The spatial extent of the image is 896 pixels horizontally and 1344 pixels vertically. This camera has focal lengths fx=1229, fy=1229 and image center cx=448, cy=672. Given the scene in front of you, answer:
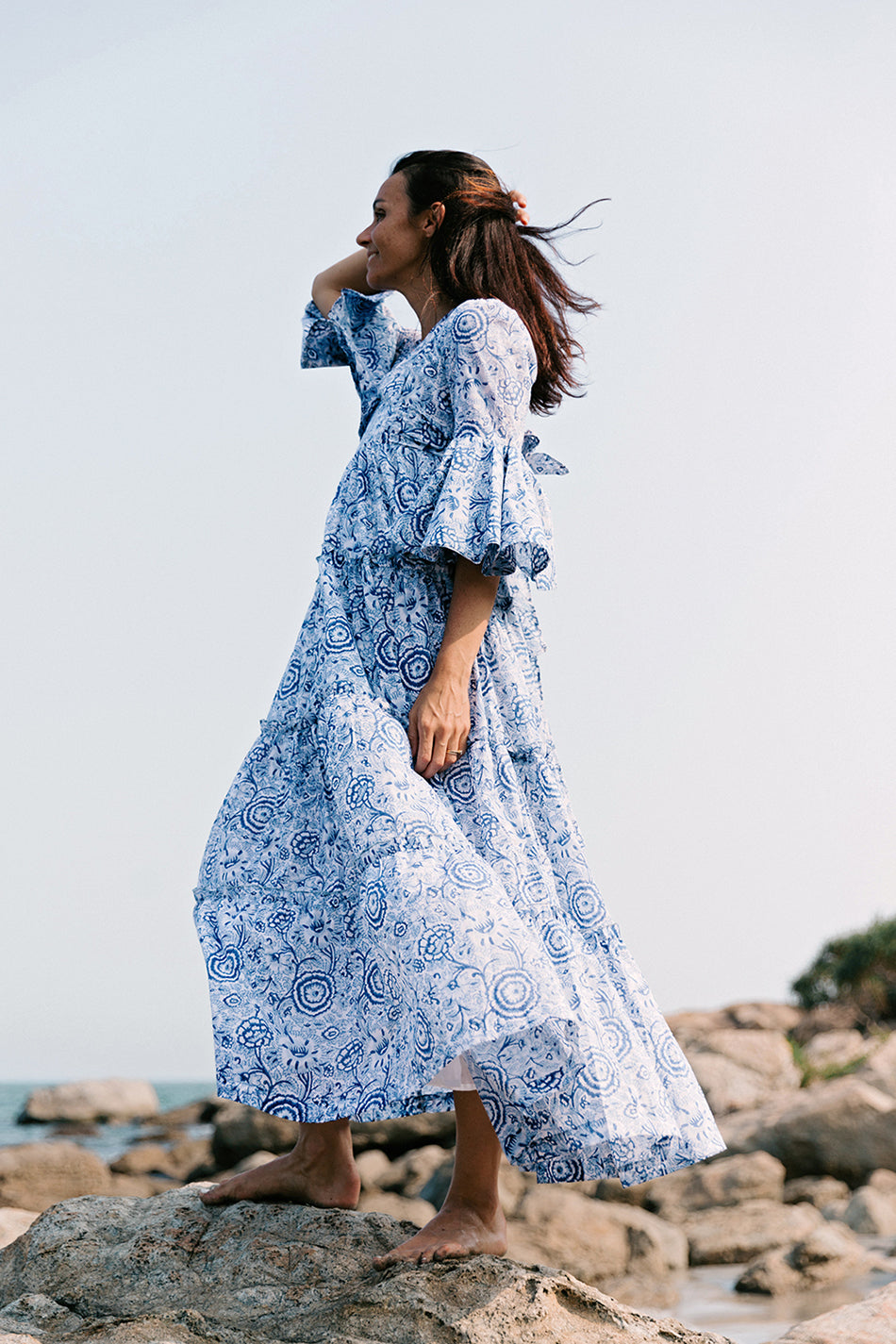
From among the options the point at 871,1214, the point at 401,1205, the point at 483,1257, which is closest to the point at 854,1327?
the point at 483,1257

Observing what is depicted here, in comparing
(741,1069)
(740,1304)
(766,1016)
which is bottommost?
(740,1304)

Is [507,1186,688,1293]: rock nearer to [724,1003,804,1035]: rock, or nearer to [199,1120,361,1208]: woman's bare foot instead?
[199,1120,361,1208]: woman's bare foot

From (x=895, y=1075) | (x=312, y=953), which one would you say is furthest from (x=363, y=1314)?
(x=895, y=1075)

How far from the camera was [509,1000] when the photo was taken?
228 centimetres

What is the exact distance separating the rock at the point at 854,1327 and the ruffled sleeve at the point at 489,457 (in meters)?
2.07

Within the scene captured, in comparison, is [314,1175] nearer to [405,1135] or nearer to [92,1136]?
[405,1135]

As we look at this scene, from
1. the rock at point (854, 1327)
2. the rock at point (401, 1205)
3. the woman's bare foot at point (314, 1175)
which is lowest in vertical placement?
the rock at point (401, 1205)

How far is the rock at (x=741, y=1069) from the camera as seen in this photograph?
13023 mm

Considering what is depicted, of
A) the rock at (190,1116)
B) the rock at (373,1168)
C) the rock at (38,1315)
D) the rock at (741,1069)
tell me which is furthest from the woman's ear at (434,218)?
the rock at (190,1116)

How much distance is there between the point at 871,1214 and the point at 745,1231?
0.96 meters

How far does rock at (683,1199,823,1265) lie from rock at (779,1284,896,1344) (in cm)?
436

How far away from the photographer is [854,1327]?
3.21 meters

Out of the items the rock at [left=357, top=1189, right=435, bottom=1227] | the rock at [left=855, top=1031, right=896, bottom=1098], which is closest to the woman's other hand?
the rock at [left=357, top=1189, right=435, bottom=1227]

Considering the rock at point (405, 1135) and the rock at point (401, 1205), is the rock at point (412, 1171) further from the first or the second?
the rock at point (405, 1135)
